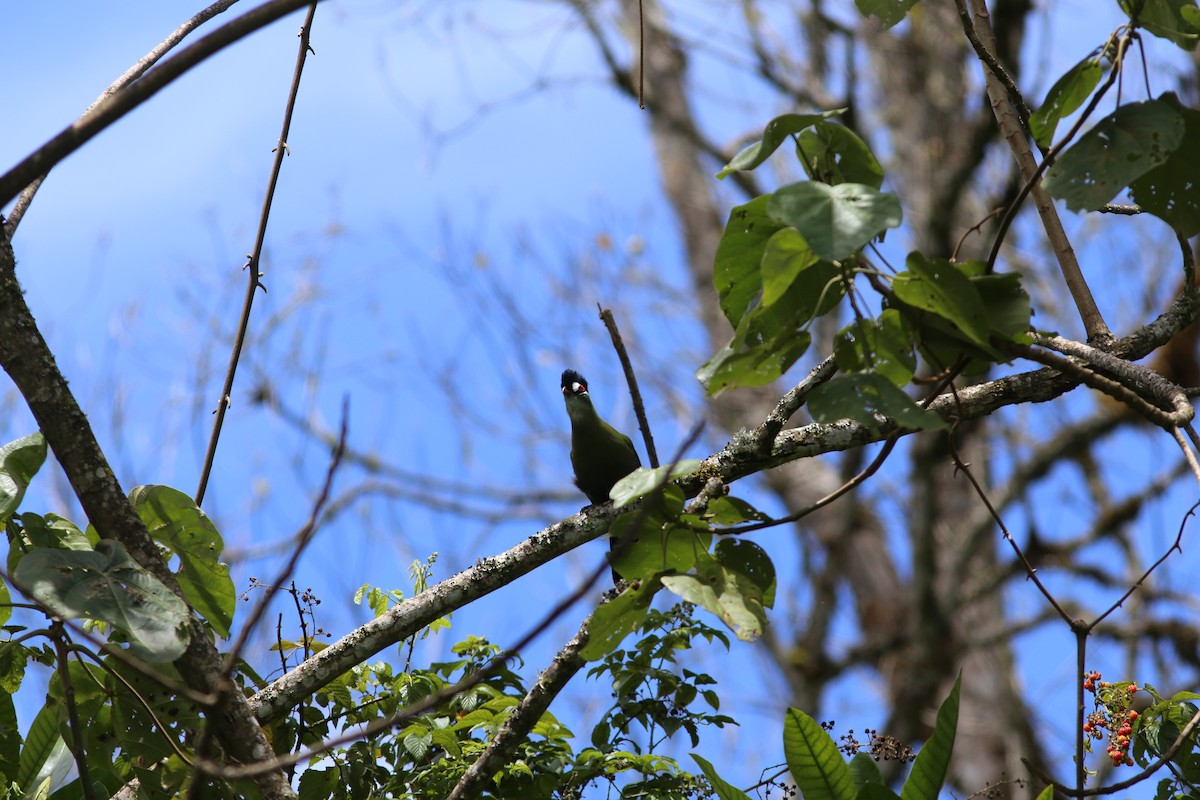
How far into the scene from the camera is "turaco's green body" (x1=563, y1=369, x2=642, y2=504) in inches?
167

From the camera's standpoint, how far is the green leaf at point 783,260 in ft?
4.60

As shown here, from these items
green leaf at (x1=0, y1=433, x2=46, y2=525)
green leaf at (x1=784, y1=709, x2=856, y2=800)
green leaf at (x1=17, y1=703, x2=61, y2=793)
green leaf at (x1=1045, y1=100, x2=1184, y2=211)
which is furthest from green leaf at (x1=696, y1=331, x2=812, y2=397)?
green leaf at (x1=17, y1=703, x2=61, y2=793)

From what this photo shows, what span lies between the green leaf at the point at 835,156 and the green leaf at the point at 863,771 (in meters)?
0.95

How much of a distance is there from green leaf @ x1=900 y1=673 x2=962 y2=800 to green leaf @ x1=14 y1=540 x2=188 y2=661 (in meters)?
1.13

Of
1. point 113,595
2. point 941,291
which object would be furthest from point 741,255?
point 113,595

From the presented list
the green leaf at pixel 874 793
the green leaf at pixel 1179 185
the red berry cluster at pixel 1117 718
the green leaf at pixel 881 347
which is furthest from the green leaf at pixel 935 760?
the green leaf at pixel 1179 185

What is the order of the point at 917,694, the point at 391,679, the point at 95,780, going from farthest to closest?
the point at 917,694 → the point at 391,679 → the point at 95,780

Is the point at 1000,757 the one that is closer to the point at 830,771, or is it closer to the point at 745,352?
the point at 830,771

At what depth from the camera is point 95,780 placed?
6.63ft

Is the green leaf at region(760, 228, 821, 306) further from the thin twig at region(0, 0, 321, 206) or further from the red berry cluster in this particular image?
the red berry cluster

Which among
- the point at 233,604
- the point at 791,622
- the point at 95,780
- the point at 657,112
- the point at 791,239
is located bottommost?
the point at 95,780

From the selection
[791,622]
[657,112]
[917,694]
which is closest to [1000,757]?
[917,694]

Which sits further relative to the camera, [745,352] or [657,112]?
[657,112]

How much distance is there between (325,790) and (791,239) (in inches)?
51.4
